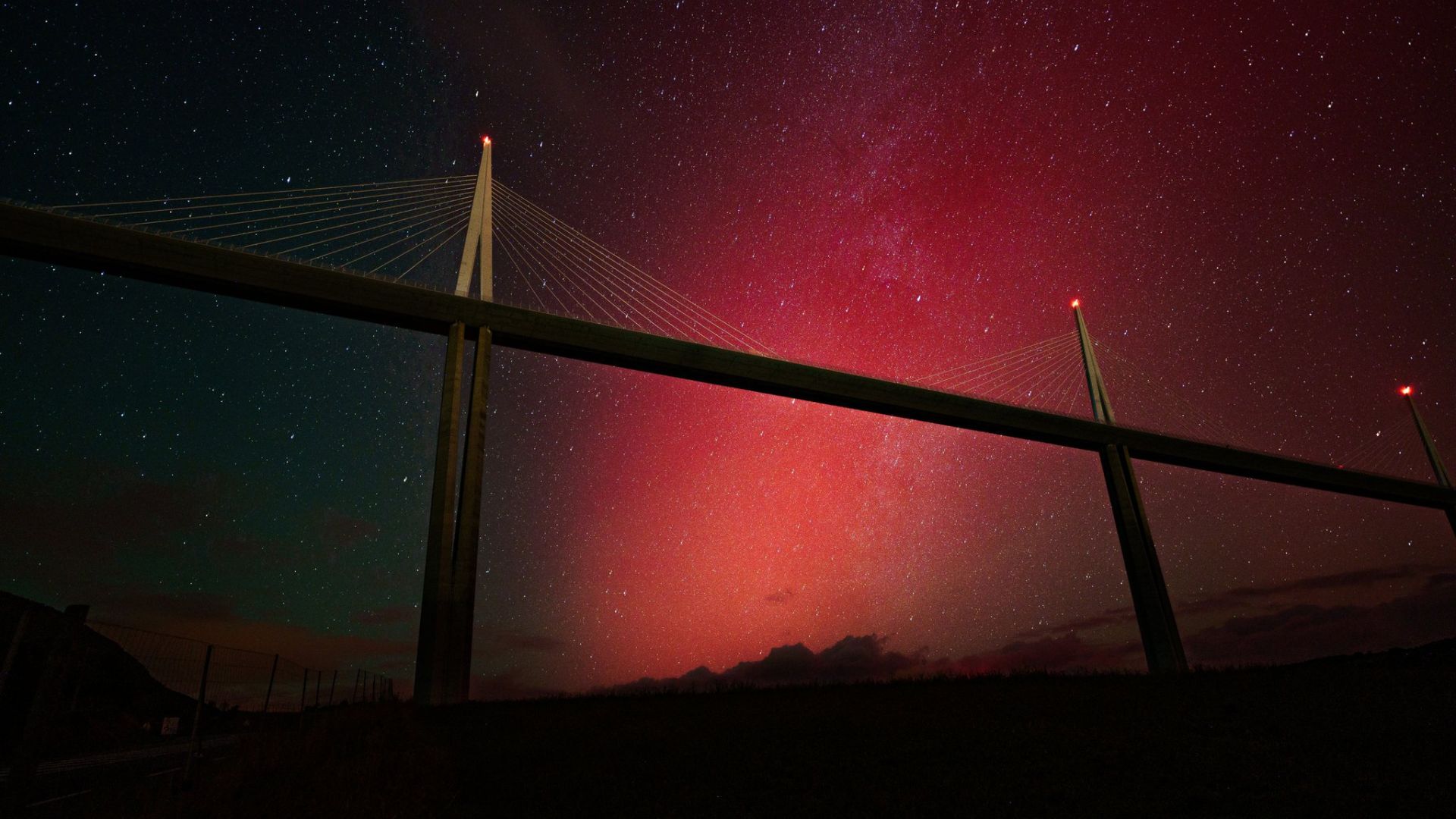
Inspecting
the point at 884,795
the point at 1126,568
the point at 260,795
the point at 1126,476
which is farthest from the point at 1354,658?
the point at 260,795

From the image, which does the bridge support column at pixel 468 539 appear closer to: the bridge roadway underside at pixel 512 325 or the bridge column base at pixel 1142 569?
the bridge roadway underside at pixel 512 325

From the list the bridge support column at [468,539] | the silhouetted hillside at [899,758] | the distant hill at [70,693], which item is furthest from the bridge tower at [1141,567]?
the distant hill at [70,693]

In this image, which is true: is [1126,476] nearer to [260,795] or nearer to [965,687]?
[965,687]

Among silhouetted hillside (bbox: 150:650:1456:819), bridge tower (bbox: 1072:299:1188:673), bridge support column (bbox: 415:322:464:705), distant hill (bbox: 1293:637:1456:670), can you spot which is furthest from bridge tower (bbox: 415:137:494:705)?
bridge tower (bbox: 1072:299:1188:673)

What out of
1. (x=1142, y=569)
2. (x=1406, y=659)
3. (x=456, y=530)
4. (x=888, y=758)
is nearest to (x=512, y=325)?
(x=456, y=530)

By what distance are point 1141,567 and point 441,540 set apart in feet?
118

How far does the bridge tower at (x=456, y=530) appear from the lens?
776 inches

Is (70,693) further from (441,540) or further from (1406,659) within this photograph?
(1406,659)

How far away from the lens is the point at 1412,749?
31.7 ft

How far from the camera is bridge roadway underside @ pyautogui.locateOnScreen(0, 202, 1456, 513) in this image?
1994 centimetres

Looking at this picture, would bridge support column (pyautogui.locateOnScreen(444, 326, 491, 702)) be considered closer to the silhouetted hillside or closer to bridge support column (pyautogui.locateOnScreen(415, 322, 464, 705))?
bridge support column (pyautogui.locateOnScreen(415, 322, 464, 705))

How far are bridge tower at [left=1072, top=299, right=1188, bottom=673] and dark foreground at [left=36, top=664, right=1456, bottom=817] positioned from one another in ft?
73.4

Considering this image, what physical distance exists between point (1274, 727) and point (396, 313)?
25.4 m

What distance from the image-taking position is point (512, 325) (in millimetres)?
25219
